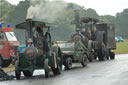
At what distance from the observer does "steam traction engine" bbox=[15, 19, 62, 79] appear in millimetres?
15414

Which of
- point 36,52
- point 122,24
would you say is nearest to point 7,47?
point 36,52

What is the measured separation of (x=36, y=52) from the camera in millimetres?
15422

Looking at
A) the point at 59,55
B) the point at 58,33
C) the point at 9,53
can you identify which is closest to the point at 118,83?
the point at 59,55

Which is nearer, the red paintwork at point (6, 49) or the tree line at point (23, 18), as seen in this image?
the red paintwork at point (6, 49)

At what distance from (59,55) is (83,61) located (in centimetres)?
416

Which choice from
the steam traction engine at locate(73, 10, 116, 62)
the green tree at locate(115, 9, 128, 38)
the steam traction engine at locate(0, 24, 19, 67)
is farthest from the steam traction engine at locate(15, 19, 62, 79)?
the green tree at locate(115, 9, 128, 38)

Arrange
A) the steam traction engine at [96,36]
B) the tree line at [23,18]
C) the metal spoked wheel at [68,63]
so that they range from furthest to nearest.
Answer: the tree line at [23,18]
the steam traction engine at [96,36]
the metal spoked wheel at [68,63]

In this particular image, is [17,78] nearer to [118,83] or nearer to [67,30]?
[118,83]

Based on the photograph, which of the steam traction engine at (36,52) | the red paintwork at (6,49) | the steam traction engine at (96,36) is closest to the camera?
the steam traction engine at (36,52)

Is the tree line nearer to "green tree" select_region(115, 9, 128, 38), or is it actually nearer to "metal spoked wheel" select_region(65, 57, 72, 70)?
"green tree" select_region(115, 9, 128, 38)

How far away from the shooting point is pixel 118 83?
12.2 metres

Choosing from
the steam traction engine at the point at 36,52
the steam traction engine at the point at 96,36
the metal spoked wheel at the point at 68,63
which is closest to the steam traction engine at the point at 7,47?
the metal spoked wheel at the point at 68,63

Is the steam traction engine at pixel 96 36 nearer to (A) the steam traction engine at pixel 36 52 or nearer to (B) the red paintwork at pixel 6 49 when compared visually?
(B) the red paintwork at pixel 6 49

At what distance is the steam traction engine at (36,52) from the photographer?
1541 centimetres
